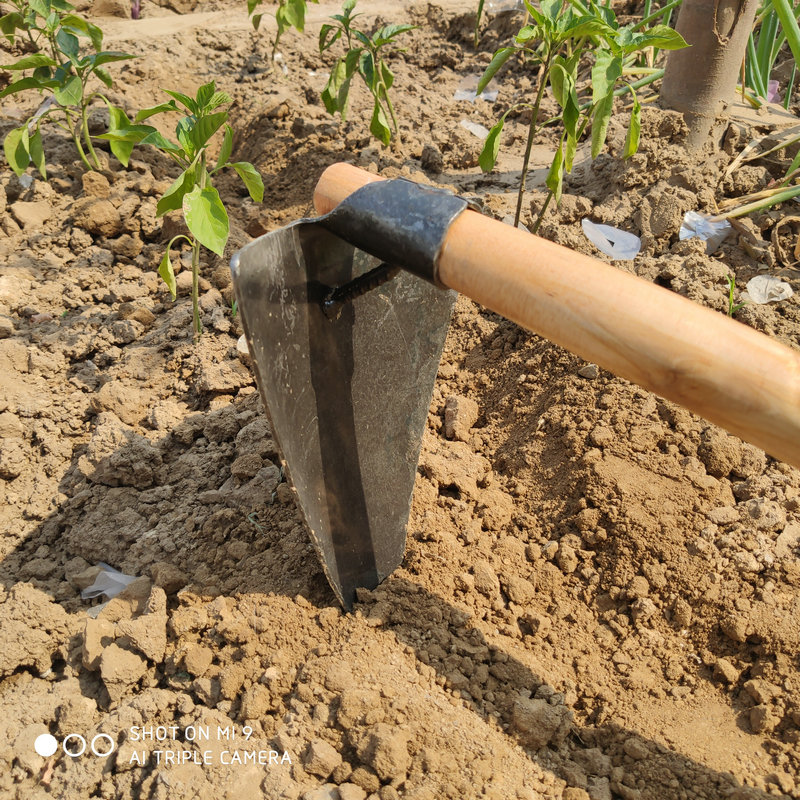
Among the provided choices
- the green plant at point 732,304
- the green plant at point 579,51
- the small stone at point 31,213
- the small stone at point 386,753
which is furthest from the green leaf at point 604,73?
the small stone at point 31,213

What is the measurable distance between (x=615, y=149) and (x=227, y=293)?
67.8 inches

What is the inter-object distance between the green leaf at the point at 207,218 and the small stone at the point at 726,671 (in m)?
1.60

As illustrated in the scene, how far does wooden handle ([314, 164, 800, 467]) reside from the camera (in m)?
0.98

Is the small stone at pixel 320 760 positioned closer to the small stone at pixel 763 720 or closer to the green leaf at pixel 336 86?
the small stone at pixel 763 720

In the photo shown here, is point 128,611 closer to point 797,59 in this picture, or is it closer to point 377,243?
point 377,243

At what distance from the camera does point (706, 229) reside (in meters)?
2.59

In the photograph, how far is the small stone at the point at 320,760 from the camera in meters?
1.37

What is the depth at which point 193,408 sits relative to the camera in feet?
7.43

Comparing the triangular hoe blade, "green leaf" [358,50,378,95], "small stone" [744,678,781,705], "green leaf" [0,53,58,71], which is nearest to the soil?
"small stone" [744,678,781,705]

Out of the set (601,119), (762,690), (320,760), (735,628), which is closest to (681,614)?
(735,628)

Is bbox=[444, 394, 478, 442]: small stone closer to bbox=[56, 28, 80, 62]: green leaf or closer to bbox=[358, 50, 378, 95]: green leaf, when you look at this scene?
bbox=[358, 50, 378, 95]: green leaf

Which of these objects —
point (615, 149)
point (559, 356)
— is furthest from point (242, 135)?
point (559, 356)

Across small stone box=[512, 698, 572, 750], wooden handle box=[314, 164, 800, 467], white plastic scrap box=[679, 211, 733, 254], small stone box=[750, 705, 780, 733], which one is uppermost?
wooden handle box=[314, 164, 800, 467]

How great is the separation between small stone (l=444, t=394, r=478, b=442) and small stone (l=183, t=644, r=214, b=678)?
37.5 inches
